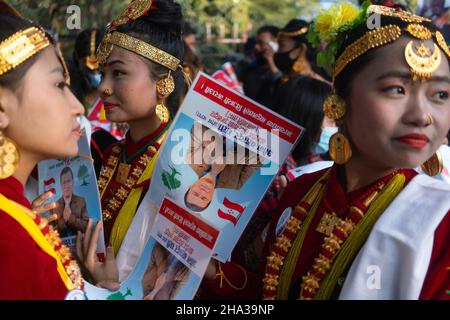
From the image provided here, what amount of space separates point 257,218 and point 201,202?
1.49ft

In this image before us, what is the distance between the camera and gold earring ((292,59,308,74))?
6398mm

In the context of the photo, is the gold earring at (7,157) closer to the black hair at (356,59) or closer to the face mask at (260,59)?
the black hair at (356,59)

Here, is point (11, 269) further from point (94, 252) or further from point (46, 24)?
point (46, 24)

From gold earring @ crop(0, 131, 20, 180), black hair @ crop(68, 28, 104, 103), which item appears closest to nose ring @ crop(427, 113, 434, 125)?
gold earring @ crop(0, 131, 20, 180)

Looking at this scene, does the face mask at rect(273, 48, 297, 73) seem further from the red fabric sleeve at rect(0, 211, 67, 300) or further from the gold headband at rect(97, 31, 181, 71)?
the red fabric sleeve at rect(0, 211, 67, 300)

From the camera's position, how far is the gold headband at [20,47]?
1.82 m

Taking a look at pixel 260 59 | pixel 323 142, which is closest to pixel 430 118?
pixel 323 142

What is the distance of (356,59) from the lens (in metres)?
2.00

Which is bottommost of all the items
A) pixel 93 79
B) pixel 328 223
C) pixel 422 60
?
pixel 93 79

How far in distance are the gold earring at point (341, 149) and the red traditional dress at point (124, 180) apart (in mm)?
1023

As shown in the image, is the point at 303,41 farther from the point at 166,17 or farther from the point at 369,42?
the point at 369,42

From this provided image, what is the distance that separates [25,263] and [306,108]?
2.27 m

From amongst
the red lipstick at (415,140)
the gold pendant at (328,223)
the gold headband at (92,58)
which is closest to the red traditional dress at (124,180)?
the gold pendant at (328,223)
